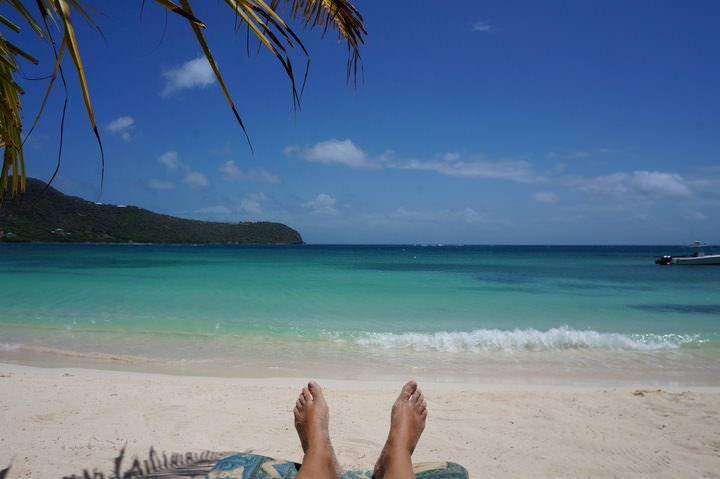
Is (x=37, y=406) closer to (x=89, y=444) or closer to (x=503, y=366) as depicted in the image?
(x=89, y=444)

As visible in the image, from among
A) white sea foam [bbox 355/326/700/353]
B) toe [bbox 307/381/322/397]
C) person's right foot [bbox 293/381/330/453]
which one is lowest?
white sea foam [bbox 355/326/700/353]

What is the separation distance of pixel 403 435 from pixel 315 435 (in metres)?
0.49

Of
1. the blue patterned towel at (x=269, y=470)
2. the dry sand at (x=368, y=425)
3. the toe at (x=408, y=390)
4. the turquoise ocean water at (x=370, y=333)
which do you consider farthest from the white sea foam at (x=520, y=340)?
the blue patterned towel at (x=269, y=470)

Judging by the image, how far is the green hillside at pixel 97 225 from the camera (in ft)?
158

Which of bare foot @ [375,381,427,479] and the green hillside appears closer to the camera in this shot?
bare foot @ [375,381,427,479]

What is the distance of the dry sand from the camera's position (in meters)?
2.83

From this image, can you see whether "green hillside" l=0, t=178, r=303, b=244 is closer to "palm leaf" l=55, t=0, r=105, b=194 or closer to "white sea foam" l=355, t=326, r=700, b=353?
"white sea foam" l=355, t=326, r=700, b=353

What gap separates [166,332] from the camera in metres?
7.48

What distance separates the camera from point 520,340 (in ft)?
23.1

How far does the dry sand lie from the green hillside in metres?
38.6

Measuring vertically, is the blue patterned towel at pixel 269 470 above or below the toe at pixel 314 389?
below

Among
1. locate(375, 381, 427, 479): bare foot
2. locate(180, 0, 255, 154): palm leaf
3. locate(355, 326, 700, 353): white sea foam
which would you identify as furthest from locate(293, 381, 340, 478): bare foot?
locate(355, 326, 700, 353): white sea foam

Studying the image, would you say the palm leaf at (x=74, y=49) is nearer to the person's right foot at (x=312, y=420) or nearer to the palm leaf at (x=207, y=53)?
the palm leaf at (x=207, y=53)

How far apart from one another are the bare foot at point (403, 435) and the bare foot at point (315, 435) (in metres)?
0.26
